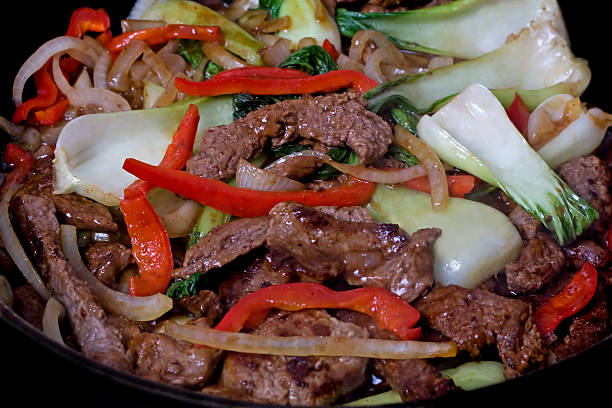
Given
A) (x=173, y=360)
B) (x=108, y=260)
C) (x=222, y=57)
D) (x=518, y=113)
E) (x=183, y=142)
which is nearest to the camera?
(x=173, y=360)

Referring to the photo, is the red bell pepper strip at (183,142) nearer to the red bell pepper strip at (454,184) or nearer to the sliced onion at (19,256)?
the sliced onion at (19,256)

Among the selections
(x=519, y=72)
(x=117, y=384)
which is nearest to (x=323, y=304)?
(x=117, y=384)

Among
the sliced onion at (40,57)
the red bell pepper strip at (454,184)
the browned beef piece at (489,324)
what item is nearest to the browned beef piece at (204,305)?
the browned beef piece at (489,324)

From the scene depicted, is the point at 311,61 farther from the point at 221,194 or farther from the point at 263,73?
the point at 221,194

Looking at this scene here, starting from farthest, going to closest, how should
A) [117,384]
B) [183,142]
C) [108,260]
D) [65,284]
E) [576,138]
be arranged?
[576,138] < [183,142] < [108,260] < [65,284] < [117,384]

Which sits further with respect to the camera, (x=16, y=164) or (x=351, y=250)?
(x=16, y=164)

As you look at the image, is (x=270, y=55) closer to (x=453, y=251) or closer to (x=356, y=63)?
(x=356, y=63)

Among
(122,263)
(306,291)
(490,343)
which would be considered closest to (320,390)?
(306,291)
